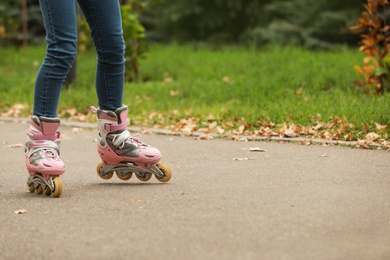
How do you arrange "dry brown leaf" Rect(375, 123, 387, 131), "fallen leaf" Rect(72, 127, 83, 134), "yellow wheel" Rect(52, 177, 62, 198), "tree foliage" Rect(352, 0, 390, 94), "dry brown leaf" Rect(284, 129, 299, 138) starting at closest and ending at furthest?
"yellow wheel" Rect(52, 177, 62, 198) < "dry brown leaf" Rect(375, 123, 387, 131) < "dry brown leaf" Rect(284, 129, 299, 138) < "fallen leaf" Rect(72, 127, 83, 134) < "tree foliage" Rect(352, 0, 390, 94)

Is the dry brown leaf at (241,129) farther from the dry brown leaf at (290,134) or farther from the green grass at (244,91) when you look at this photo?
the dry brown leaf at (290,134)

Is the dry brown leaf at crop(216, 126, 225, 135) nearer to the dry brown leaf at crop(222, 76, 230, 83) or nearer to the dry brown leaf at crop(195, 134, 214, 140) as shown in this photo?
the dry brown leaf at crop(195, 134, 214, 140)

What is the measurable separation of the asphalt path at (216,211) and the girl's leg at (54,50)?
20.5 inches

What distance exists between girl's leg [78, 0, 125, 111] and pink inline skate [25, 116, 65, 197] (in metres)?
0.36

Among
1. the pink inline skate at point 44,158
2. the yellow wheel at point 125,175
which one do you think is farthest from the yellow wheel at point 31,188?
the yellow wheel at point 125,175

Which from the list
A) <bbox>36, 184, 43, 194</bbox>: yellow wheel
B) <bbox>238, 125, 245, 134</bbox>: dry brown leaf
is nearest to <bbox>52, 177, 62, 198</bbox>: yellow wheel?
<bbox>36, 184, 43, 194</bbox>: yellow wheel

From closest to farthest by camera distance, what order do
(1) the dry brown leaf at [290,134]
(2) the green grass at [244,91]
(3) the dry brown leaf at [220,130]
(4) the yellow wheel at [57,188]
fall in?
(4) the yellow wheel at [57,188], (1) the dry brown leaf at [290,134], (3) the dry brown leaf at [220,130], (2) the green grass at [244,91]

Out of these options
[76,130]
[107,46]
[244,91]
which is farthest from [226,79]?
[107,46]

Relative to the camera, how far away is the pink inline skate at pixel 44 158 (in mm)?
4535

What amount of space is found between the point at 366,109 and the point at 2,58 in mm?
11593

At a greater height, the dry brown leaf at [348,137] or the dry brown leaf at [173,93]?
the dry brown leaf at [348,137]

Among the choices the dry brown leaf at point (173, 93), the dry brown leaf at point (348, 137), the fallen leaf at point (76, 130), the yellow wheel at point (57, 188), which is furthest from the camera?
the dry brown leaf at point (173, 93)

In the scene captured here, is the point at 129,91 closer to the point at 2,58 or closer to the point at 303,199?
the point at 303,199

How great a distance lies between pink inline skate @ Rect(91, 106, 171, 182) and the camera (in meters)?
4.86
